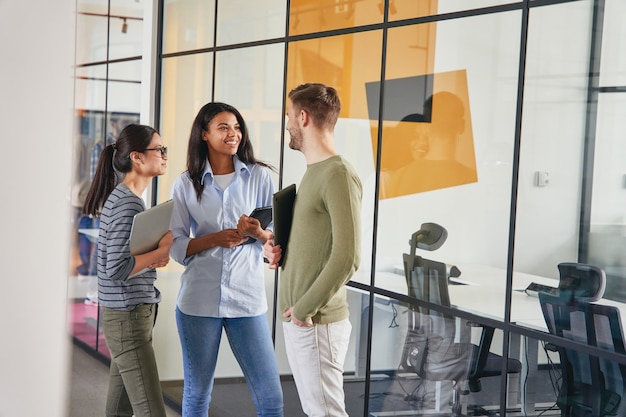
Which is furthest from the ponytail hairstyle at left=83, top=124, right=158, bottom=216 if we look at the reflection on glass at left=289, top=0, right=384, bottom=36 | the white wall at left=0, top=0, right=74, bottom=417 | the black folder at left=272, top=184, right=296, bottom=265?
the white wall at left=0, top=0, right=74, bottom=417

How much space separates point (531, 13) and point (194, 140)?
151 centimetres

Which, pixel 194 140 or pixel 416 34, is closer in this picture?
pixel 416 34

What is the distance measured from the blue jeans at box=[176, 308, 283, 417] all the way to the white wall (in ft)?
6.44

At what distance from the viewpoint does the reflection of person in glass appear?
2730 mm

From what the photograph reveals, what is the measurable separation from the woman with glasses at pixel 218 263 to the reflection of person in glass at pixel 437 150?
70cm

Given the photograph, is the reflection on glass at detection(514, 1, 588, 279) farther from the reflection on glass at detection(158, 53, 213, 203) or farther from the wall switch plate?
the reflection on glass at detection(158, 53, 213, 203)

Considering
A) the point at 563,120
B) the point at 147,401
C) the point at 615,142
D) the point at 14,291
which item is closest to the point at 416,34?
the point at 563,120

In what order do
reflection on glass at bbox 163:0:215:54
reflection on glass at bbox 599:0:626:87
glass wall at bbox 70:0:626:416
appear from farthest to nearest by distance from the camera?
reflection on glass at bbox 163:0:215:54
glass wall at bbox 70:0:626:416
reflection on glass at bbox 599:0:626:87

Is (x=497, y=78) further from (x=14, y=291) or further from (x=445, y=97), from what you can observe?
(x=14, y=291)

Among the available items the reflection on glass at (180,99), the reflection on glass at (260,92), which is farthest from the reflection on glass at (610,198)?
the reflection on glass at (180,99)

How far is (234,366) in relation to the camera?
4156 mm

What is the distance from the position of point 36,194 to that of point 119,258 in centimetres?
190

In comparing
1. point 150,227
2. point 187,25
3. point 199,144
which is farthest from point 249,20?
point 150,227

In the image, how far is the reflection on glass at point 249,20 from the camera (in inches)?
152
